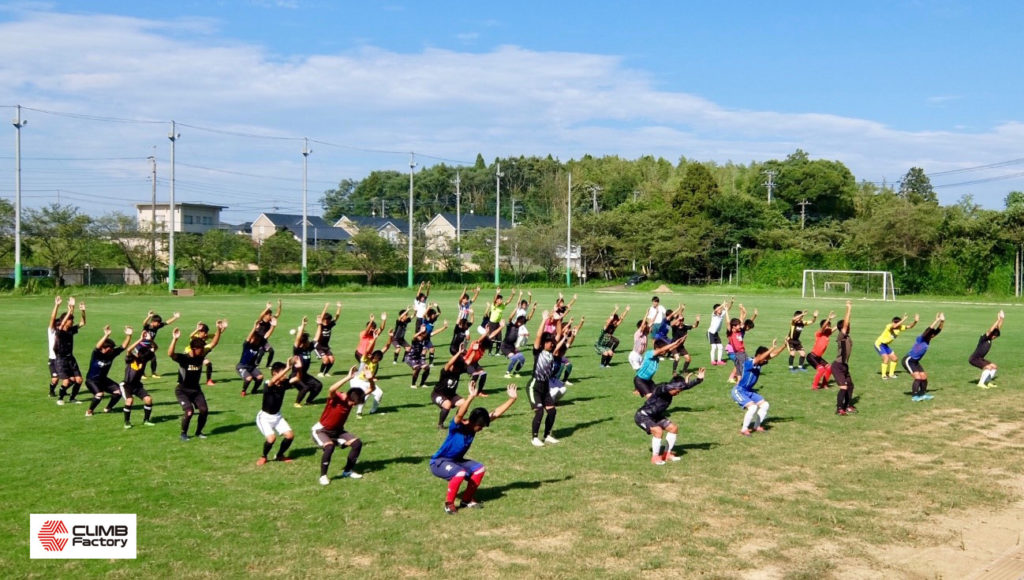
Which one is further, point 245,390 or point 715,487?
point 245,390

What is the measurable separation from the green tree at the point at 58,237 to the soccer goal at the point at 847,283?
63.7m

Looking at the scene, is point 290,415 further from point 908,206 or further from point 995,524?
point 908,206

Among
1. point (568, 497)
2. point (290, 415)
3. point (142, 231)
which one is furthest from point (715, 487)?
point (142, 231)

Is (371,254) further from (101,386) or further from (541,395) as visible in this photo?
(541,395)

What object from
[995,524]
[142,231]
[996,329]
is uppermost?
[142,231]

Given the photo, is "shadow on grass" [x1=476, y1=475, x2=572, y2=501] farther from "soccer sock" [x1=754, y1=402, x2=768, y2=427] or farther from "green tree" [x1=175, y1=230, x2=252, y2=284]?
"green tree" [x1=175, y1=230, x2=252, y2=284]

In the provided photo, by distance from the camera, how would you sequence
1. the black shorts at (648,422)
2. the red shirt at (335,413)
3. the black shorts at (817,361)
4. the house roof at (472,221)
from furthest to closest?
the house roof at (472,221) < the black shorts at (817,361) < the black shorts at (648,422) < the red shirt at (335,413)

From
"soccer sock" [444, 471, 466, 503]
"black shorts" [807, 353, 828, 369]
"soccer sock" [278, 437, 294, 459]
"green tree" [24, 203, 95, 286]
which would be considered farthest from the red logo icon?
"green tree" [24, 203, 95, 286]

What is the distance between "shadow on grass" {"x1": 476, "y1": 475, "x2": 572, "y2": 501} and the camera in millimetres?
11141

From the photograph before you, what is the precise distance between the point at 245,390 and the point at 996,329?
18.8 m

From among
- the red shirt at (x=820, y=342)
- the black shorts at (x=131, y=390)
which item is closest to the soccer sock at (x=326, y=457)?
the black shorts at (x=131, y=390)

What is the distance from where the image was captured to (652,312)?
79.2 ft

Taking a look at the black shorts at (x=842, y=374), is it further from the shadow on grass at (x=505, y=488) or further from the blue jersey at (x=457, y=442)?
the blue jersey at (x=457, y=442)

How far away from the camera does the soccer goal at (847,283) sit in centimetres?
7225
